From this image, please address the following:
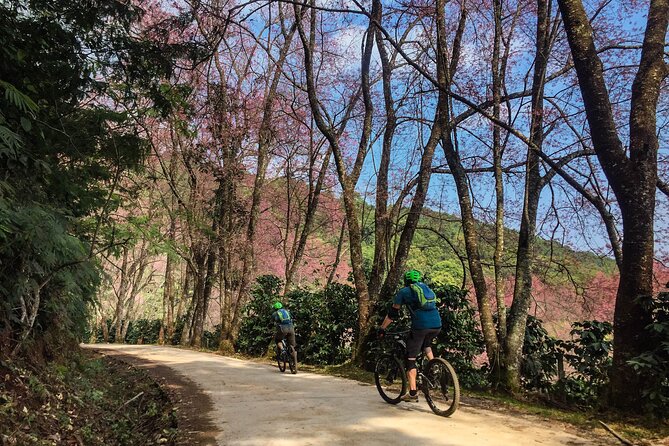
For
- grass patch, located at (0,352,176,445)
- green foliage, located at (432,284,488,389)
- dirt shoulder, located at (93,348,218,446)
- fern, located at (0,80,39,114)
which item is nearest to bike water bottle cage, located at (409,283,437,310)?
dirt shoulder, located at (93,348,218,446)

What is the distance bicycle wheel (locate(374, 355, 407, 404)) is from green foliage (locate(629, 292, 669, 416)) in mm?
2902

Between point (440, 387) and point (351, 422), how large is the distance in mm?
1376

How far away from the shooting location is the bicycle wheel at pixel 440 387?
5.43m

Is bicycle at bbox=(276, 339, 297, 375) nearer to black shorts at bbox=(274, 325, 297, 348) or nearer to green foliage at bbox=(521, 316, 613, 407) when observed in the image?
black shorts at bbox=(274, 325, 297, 348)

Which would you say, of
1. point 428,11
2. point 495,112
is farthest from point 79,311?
point 428,11

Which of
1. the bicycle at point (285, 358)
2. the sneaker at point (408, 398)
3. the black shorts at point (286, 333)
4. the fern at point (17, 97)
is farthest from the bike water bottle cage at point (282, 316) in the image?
the fern at point (17, 97)

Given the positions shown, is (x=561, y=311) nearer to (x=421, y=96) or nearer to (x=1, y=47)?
(x=421, y=96)

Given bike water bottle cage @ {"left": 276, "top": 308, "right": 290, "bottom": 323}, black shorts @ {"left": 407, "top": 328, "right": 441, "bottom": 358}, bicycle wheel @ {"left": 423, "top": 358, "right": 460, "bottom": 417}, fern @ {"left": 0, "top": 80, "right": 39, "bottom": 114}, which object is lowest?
bicycle wheel @ {"left": 423, "top": 358, "right": 460, "bottom": 417}

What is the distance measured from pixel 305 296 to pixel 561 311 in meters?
7.78

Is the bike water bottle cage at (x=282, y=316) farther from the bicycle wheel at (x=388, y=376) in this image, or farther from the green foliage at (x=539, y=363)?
the green foliage at (x=539, y=363)

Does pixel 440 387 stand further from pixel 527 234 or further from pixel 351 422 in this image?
pixel 527 234

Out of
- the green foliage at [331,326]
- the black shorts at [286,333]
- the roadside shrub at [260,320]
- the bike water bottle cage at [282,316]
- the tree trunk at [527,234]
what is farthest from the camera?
the roadside shrub at [260,320]

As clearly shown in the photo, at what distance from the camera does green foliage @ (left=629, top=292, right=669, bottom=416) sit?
4965 mm

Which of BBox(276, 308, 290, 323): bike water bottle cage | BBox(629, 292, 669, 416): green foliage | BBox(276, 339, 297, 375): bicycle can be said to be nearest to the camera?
BBox(629, 292, 669, 416): green foliage
